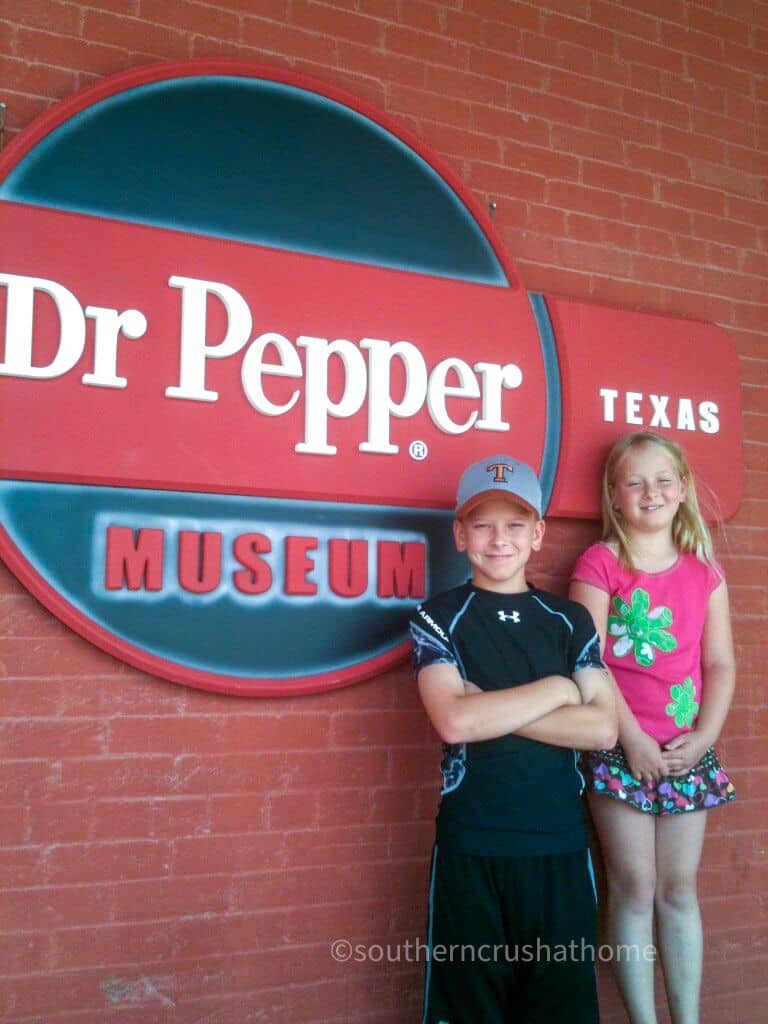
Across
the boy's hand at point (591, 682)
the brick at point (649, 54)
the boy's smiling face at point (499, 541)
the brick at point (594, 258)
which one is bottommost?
the boy's hand at point (591, 682)

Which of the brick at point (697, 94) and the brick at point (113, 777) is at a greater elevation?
the brick at point (697, 94)

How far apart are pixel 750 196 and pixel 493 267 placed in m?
1.03

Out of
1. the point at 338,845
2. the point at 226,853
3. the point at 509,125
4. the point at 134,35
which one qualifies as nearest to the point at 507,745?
the point at 338,845

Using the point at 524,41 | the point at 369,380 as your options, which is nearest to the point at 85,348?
the point at 369,380

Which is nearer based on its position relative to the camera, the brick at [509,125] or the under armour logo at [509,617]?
the under armour logo at [509,617]

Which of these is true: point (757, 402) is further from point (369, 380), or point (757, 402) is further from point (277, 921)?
point (277, 921)

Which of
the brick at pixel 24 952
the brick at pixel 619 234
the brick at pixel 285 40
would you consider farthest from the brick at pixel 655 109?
the brick at pixel 24 952

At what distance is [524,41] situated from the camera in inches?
108

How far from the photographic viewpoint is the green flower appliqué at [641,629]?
236cm

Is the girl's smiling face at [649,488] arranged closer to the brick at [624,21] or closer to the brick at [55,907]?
the brick at [624,21]

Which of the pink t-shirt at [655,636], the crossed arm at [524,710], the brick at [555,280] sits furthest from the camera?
the brick at [555,280]

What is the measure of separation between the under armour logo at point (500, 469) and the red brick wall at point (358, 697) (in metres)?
0.48

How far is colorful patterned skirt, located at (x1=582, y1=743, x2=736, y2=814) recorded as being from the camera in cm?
229

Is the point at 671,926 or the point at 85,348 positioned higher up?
the point at 85,348
